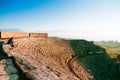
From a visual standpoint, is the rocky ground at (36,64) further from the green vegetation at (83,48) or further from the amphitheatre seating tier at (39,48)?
the green vegetation at (83,48)

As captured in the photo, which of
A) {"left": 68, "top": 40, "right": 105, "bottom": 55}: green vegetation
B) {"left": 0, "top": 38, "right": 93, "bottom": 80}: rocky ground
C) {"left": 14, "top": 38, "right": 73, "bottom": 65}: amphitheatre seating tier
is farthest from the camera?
{"left": 68, "top": 40, "right": 105, "bottom": 55}: green vegetation

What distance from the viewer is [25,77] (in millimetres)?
5137

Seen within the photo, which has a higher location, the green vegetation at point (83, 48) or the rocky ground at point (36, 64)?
the rocky ground at point (36, 64)

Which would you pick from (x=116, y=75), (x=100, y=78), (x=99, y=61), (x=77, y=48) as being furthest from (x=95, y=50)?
(x=100, y=78)

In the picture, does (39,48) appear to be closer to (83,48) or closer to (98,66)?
(98,66)

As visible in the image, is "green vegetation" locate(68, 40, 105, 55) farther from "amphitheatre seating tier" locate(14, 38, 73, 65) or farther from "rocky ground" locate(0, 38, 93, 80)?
Answer: "rocky ground" locate(0, 38, 93, 80)

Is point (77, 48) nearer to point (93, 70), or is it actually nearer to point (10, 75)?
point (93, 70)

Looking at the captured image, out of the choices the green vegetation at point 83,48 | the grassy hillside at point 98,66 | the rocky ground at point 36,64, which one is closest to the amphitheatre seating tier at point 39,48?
the rocky ground at point 36,64

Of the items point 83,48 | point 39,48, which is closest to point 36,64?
point 39,48

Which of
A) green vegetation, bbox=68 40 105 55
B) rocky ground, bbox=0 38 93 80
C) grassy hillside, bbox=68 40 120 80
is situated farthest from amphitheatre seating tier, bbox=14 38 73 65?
green vegetation, bbox=68 40 105 55

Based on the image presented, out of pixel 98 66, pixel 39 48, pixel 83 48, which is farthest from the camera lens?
pixel 83 48

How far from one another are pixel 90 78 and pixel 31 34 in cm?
1314

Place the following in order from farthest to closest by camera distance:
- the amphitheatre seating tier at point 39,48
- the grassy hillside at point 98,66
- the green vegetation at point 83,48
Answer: the green vegetation at point 83,48
the grassy hillside at point 98,66
the amphitheatre seating tier at point 39,48

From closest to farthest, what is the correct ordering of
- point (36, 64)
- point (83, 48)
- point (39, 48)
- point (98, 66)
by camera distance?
point (36, 64)
point (39, 48)
point (98, 66)
point (83, 48)
